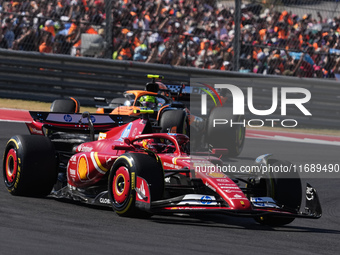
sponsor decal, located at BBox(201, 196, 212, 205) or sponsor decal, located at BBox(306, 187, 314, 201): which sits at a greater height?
sponsor decal, located at BBox(201, 196, 212, 205)

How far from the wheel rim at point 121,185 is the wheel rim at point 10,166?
1.55m

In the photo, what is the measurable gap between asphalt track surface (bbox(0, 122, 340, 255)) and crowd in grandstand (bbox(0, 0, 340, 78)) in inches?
328

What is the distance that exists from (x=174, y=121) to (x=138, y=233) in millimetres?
5646

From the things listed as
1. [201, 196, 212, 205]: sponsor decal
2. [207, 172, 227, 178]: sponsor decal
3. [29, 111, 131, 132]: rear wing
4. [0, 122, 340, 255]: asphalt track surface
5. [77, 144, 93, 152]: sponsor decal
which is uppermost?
[29, 111, 131, 132]: rear wing

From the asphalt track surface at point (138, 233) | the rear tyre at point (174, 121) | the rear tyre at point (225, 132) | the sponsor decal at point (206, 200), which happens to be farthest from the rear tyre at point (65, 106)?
the sponsor decal at point (206, 200)

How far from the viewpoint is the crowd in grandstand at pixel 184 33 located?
16188mm

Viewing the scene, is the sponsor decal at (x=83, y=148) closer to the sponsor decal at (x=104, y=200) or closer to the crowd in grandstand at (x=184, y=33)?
the sponsor decal at (x=104, y=200)

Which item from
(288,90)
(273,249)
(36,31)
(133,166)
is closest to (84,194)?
(133,166)

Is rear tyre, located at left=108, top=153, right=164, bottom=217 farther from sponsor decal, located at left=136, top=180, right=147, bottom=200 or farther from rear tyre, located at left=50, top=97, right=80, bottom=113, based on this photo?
rear tyre, located at left=50, top=97, right=80, bottom=113

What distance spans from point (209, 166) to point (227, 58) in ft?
Result: 34.8

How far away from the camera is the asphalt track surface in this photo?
546 centimetres

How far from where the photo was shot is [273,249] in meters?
5.94

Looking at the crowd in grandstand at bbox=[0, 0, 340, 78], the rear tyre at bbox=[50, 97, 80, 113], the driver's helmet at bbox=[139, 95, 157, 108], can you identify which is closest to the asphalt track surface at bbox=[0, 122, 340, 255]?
the rear tyre at bbox=[50, 97, 80, 113]

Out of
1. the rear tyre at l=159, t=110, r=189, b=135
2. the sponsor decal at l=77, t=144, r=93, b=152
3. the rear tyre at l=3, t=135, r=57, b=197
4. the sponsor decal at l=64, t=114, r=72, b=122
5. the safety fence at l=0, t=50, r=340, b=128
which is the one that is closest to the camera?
the rear tyre at l=3, t=135, r=57, b=197
